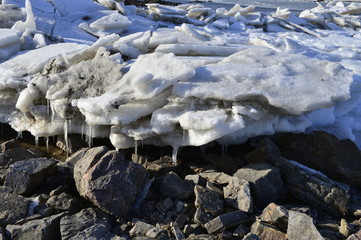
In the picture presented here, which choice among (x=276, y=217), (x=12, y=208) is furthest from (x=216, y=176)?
(x=12, y=208)

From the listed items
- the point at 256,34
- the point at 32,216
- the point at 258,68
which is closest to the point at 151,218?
the point at 32,216

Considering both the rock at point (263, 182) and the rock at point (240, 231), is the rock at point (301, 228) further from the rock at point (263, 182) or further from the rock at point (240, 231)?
the rock at point (263, 182)

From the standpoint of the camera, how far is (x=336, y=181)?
11.2 feet

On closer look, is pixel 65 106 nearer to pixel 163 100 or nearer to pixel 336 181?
pixel 163 100

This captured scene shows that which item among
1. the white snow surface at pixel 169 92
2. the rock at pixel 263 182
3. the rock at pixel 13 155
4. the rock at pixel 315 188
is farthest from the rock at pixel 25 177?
the rock at pixel 315 188

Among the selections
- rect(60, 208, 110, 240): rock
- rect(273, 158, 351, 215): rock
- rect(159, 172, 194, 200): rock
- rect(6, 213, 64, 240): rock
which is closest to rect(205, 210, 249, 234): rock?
rect(159, 172, 194, 200): rock

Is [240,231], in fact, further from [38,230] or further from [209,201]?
[38,230]

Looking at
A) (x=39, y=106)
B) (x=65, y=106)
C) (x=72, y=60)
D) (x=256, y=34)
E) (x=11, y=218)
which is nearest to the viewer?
(x=11, y=218)

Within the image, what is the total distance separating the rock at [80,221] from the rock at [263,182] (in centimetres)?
114

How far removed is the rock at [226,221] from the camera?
9.07 feet

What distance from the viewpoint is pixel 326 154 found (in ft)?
11.7

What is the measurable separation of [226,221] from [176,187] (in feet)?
1.75

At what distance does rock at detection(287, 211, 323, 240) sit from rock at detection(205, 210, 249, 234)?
1.08 feet

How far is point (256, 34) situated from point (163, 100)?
15.9ft
